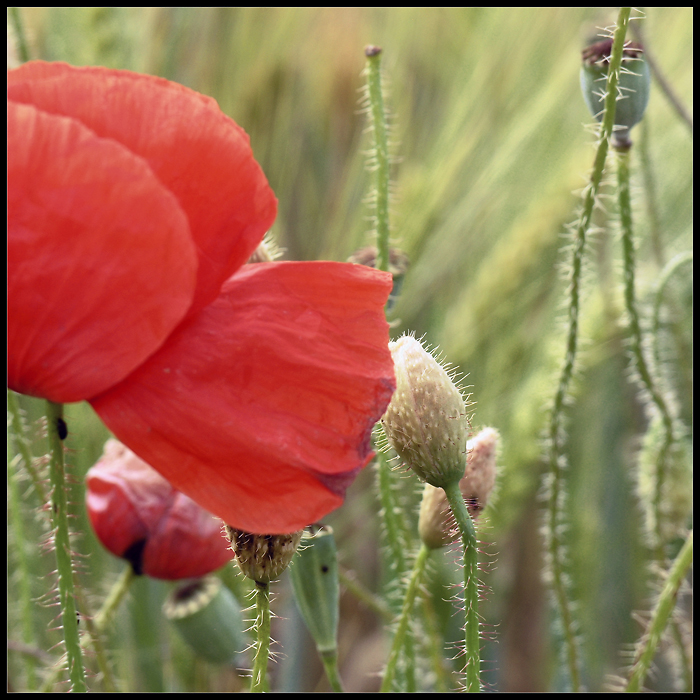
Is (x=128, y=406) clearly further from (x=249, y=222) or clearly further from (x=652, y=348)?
(x=652, y=348)

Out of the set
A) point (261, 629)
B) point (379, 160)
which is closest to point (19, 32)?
point (379, 160)

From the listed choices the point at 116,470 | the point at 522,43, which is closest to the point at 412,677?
the point at 116,470

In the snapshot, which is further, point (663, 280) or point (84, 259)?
point (663, 280)

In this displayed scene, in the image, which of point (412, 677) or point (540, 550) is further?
point (540, 550)

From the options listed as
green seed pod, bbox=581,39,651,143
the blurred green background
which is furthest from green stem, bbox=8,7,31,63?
green seed pod, bbox=581,39,651,143

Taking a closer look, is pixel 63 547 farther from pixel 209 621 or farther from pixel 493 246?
pixel 493 246

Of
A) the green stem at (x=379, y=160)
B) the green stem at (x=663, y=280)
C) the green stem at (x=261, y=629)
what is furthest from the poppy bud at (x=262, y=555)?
the green stem at (x=663, y=280)

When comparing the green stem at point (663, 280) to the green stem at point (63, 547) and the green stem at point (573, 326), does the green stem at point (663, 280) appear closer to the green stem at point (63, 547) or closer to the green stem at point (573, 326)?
the green stem at point (573, 326)
